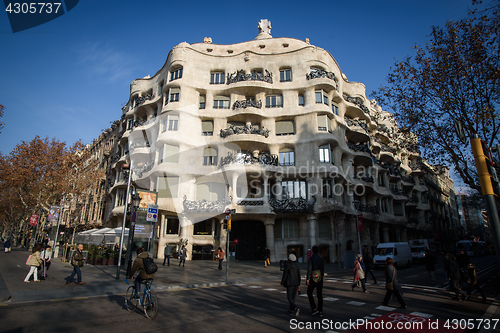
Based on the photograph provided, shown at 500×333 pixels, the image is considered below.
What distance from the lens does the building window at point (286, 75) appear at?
31.4 m

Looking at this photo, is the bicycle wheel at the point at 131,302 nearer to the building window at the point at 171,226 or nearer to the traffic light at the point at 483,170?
the traffic light at the point at 483,170

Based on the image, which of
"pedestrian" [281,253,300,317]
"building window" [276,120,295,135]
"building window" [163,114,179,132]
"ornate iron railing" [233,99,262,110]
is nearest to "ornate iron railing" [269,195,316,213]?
"building window" [276,120,295,135]

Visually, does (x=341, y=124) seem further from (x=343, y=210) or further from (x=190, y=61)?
(x=190, y=61)

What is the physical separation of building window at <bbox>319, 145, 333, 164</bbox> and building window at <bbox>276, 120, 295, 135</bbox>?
3.56m

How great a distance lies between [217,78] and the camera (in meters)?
32.0

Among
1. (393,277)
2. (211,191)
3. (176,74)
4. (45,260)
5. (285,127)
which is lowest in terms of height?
(393,277)

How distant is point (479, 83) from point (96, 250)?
25969 millimetres

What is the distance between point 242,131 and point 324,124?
340 inches

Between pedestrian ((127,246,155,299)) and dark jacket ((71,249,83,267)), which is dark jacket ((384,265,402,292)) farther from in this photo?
dark jacket ((71,249,83,267))

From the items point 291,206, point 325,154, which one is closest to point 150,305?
point 291,206

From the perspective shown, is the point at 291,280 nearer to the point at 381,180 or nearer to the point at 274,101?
the point at 274,101

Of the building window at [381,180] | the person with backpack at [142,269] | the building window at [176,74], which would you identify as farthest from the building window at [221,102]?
the person with backpack at [142,269]

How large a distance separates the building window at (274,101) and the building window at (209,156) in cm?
787

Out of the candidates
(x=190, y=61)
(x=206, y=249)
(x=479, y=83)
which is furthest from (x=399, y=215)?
(x=190, y=61)
